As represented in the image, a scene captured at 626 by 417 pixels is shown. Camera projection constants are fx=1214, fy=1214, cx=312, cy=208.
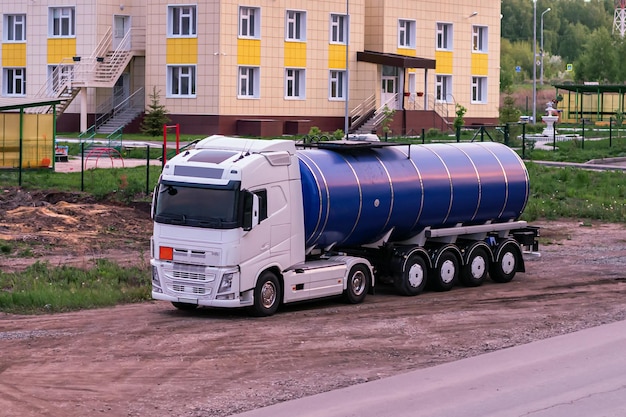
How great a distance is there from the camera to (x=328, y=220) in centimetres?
2116

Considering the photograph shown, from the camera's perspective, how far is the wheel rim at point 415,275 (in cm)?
2289

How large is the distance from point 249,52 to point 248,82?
173 cm

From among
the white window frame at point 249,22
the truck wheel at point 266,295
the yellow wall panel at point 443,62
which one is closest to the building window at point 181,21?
the white window frame at point 249,22

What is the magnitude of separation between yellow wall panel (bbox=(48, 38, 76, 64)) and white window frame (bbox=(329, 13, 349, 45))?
15.2m

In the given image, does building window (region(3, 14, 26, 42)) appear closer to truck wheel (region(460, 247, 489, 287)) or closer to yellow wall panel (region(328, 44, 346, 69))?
yellow wall panel (region(328, 44, 346, 69))

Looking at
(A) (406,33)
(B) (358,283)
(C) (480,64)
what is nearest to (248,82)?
(A) (406,33)

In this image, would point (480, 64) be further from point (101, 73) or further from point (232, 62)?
point (101, 73)

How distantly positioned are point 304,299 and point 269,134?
46.7 m

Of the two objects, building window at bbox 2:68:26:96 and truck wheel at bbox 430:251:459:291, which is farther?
building window at bbox 2:68:26:96

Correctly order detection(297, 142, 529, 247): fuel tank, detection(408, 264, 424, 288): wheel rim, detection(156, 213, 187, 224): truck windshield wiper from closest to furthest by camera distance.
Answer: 1. detection(156, 213, 187, 224): truck windshield wiper
2. detection(297, 142, 529, 247): fuel tank
3. detection(408, 264, 424, 288): wheel rim

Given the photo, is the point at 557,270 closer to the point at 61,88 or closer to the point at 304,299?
the point at 304,299

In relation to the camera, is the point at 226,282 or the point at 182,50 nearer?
the point at 226,282

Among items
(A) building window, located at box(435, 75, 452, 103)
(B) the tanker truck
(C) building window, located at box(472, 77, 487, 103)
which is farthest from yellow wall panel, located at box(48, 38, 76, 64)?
(B) the tanker truck

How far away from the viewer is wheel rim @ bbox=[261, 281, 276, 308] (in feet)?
66.1
